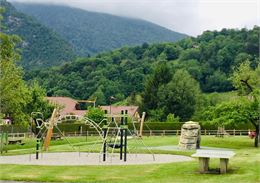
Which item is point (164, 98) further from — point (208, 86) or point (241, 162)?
point (241, 162)

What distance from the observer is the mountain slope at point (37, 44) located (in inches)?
6239

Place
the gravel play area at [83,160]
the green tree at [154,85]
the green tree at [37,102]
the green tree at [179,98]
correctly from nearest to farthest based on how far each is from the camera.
→ the gravel play area at [83,160] → the green tree at [37,102] → the green tree at [179,98] → the green tree at [154,85]

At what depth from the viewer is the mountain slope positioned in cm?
15846

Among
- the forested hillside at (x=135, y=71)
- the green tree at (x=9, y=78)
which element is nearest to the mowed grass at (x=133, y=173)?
the green tree at (x=9, y=78)

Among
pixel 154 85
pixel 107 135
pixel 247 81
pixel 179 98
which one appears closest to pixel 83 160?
pixel 107 135

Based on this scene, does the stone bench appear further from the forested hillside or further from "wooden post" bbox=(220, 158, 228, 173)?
the forested hillside

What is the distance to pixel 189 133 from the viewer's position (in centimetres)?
3148

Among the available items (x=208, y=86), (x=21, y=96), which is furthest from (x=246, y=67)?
(x=208, y=86)

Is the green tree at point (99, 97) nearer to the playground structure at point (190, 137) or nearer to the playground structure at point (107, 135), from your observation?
the playground structure at point (190, 137)

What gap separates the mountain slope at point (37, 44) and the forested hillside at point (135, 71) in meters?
35.8

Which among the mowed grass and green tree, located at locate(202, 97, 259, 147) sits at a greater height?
green tree, located at locate(202, 97, 259, 147)

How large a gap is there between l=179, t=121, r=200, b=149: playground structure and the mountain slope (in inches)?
4967

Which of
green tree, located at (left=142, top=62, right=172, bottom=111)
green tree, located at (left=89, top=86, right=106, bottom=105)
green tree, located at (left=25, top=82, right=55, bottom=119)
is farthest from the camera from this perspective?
green tree, located at (left=89, top=86, right=106, bottom=105)

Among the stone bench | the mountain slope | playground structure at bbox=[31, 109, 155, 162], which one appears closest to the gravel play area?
playground structure at bbox=[31, 109, 155, 162]
